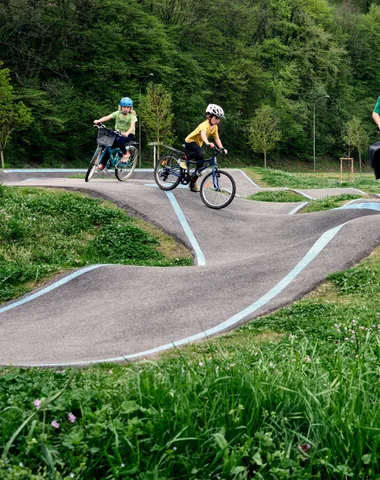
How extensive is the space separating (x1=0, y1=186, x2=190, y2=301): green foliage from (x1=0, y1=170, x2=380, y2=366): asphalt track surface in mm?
746

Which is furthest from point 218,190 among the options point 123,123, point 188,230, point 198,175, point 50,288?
point 50,288

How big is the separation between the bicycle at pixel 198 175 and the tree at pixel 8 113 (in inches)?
1306

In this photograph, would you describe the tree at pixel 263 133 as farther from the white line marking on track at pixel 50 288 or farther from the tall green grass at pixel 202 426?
the tall green grass at pixel 202 426

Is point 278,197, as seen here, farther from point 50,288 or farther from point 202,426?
point 202,426

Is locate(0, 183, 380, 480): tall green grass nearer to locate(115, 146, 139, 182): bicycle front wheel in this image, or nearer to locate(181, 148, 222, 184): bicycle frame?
locate(181, 148, 222, 184): bicycle frame

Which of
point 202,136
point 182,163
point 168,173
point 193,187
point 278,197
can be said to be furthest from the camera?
point 278,197

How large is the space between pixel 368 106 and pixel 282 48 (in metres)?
18.4

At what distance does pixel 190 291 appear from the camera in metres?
8.77

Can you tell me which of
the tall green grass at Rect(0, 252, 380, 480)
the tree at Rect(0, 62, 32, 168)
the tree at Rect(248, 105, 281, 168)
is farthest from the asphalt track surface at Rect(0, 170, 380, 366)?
the tree at Rect(248, 105, 281, 168)

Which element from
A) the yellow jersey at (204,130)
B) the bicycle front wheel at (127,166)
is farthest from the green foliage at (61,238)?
the bicycle front wheel at (127,166)

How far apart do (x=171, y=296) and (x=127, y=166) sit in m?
9.71

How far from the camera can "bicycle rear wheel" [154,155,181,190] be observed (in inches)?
612

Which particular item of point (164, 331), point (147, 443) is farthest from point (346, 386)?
point (164, 331)

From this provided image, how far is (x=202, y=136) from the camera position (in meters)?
14.0
